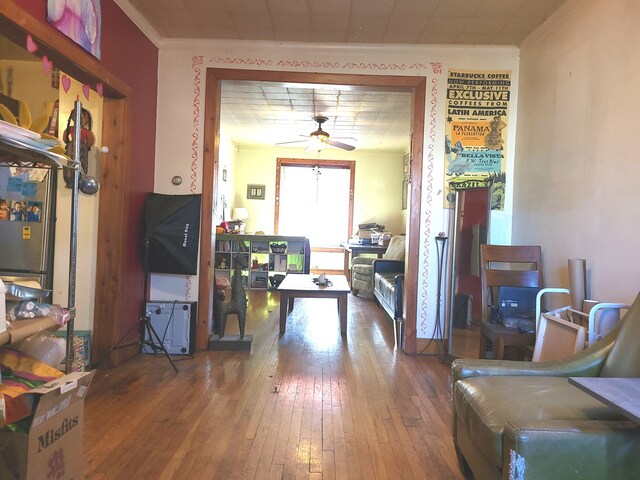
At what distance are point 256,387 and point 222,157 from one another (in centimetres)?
554

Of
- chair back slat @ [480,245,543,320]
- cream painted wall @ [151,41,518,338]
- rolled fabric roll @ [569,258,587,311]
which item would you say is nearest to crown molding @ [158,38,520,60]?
cream painted wall @ [151,41,518,338]

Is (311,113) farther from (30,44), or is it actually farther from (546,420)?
(546,420)

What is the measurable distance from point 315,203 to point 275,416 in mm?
6829

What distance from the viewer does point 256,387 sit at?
9.38 ft

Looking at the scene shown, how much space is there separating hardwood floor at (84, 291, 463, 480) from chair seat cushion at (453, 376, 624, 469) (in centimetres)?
47

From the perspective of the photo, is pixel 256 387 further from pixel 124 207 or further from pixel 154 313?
pixel 124 207

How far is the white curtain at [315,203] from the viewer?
899 cm

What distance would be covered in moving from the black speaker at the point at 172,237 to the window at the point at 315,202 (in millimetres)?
5481

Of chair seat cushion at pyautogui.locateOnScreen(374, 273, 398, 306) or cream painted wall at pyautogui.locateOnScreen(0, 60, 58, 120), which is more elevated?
cream painted wall at pyautogui.locateOnScreen(0, 60, 58, 120)

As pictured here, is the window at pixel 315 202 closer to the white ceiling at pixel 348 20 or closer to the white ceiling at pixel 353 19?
the white ceiling at pixel 348 20

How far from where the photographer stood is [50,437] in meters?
1.36

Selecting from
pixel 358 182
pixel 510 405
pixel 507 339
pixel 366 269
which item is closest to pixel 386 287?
pixel 366 269

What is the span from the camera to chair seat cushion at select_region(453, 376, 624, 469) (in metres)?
1.42

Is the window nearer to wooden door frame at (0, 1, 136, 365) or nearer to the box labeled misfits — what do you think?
wooden door frame at (0, 1, 136, 365)
